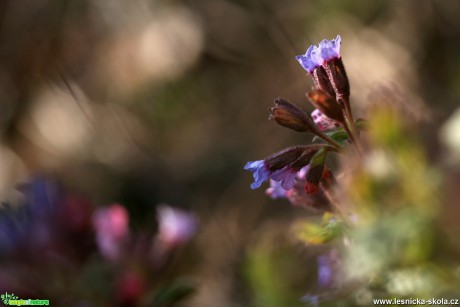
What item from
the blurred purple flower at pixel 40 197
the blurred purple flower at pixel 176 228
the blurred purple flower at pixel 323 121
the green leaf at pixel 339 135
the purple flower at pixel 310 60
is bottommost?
the green leaf at pixel 339 135

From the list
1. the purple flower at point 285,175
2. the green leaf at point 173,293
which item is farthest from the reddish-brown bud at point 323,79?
the green leaf at point 173,293

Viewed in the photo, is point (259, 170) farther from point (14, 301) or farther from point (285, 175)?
point (14, 301)

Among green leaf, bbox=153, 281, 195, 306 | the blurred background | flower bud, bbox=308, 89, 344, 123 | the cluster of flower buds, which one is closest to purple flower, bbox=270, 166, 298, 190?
the cluster of flower buds

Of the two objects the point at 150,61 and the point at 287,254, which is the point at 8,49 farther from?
the point at 287,254

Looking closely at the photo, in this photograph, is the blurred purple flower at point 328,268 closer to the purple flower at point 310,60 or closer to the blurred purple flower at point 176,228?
the purple flower at point 310,60

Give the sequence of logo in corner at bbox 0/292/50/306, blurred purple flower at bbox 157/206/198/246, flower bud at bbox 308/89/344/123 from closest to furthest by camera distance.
Answer: 1. flower bud at bbox 308/89/344/123
2. logo in corner at bbox 0/292/50/306
3. blurred purple flower at bbox 157/206/198/246

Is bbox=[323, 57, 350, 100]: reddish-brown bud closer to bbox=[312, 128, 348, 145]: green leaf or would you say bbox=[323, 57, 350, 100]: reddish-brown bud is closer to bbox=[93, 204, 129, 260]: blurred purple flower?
bbox=[312, 128, 348, 145]: green leaf
